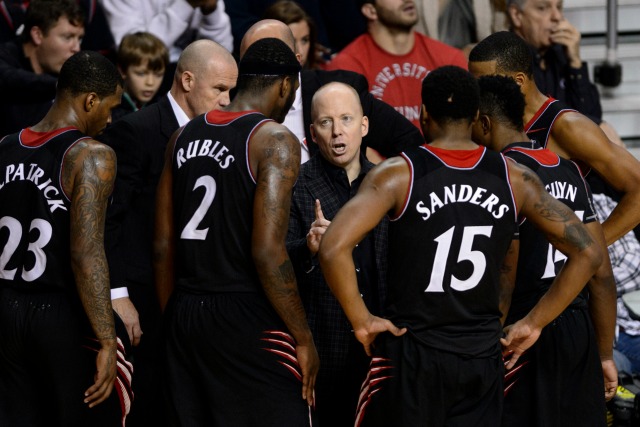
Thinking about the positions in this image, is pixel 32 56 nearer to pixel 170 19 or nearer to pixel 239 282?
pixel 170 19

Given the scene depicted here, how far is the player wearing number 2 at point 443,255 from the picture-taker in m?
3.87

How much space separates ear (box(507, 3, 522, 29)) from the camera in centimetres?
772

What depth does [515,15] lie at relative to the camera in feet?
25.4

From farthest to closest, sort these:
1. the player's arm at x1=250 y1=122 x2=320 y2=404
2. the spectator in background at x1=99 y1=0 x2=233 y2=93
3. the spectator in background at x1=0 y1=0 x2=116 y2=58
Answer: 1. the spectator in background at x1=99 y1=0 x2=233 y2=93
2. the spectator in background at x1=0 y1=0 x2=116 y2=58
3. the player's arm at x1=250 y1=122 x2=320 y2=404

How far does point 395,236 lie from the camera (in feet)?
12.9

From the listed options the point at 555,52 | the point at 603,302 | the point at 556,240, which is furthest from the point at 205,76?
the point at 555,52

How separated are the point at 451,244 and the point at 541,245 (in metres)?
0.75

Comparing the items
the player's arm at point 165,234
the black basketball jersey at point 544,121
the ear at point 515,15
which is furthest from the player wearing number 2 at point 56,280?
the ear at point 515,15

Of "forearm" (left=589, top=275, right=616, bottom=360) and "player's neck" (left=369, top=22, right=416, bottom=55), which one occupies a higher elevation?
"player's neck" (left=369, top=22, right=416, bottom=55)

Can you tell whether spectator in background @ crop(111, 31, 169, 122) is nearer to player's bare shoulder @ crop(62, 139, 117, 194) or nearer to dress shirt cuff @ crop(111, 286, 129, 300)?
dress shirt cuff @ crop(111, 286, 129, 300)

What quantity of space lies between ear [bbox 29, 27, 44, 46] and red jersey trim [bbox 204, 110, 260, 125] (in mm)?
2539

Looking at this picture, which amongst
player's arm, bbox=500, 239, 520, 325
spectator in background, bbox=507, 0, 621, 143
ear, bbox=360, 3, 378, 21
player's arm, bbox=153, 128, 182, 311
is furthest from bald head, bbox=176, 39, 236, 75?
spectator in background, bbox=507, 0, 621, 143

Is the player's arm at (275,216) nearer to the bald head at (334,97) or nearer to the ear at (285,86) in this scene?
the ear at (285,86)

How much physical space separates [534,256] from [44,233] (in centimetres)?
208
